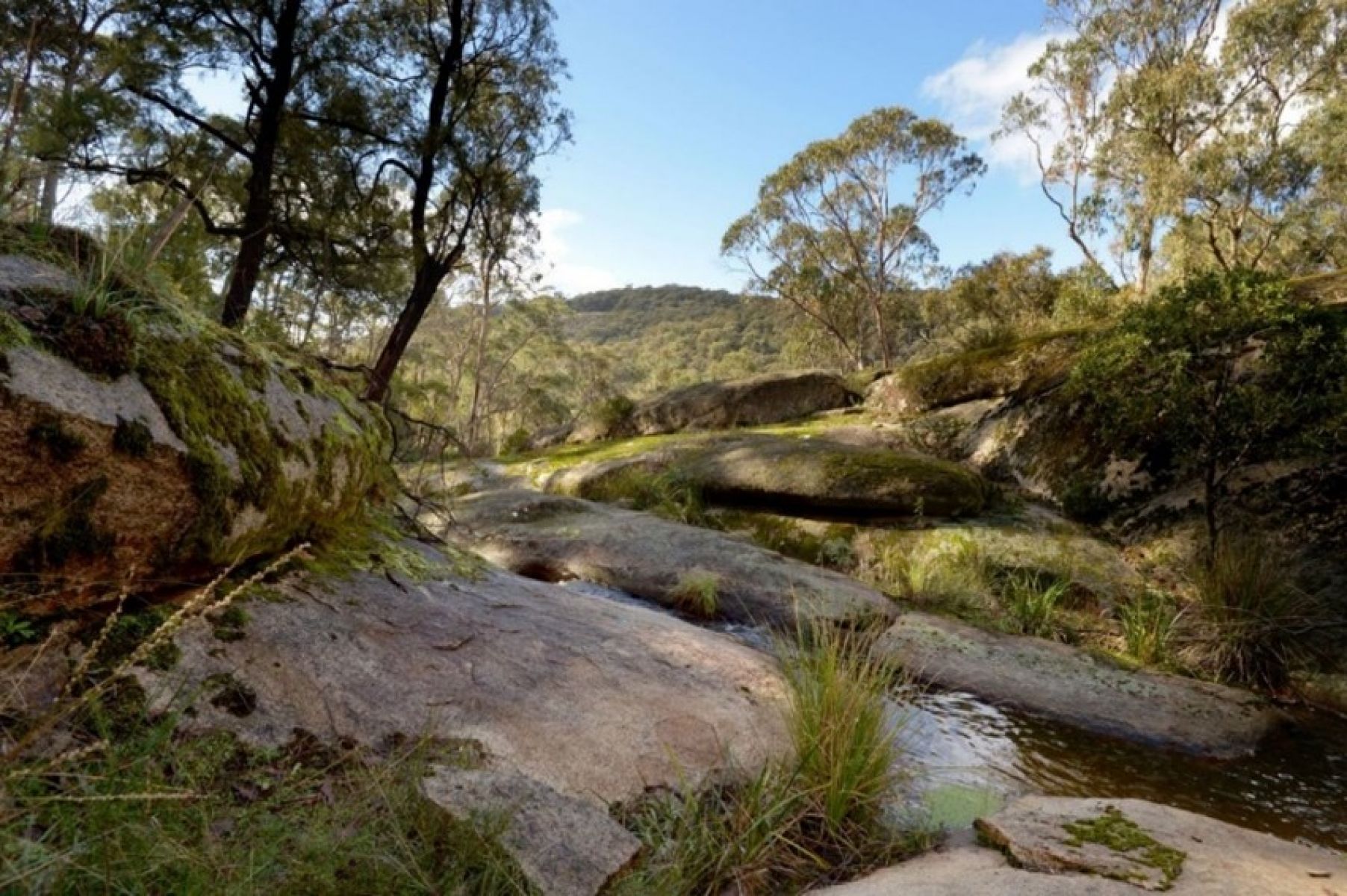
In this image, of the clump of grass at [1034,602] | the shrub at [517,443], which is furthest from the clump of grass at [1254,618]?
the shrub at [517,443]

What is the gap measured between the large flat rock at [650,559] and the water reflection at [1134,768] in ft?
3.80

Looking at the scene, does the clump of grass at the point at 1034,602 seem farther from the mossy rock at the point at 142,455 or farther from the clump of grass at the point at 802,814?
the mossy rock at the point at 142,455

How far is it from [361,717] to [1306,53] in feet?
79.8

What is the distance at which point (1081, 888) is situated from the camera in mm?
1796

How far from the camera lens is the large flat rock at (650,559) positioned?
5.96 m

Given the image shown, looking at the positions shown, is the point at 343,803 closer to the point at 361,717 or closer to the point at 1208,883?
the point at 361,717

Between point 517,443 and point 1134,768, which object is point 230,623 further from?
point 517,443

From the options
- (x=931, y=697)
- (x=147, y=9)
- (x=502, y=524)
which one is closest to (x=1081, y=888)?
(x=931, y=697)

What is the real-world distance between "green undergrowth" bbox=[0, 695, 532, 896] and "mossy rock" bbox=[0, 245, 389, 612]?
0.41 meters

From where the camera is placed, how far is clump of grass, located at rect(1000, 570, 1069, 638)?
5781mm

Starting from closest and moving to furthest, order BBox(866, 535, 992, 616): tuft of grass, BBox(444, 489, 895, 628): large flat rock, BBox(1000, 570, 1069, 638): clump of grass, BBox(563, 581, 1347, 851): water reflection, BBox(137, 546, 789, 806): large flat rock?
BBox(137, 546, 789, 806): large flat rock, BBox(563, 581, 1347, 851): water reflection, BBox(1000, 570, 1069, 638): clump of grass, BBox(444, 489, 895, 628): large flat rock, BBox(866, 535, 992, 616): tuft of grass

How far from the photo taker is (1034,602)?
591 centimetres

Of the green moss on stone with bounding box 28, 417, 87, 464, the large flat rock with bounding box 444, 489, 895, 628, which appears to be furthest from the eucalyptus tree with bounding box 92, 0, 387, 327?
the green moss on stone with bounding box 28, 417, 87, 464

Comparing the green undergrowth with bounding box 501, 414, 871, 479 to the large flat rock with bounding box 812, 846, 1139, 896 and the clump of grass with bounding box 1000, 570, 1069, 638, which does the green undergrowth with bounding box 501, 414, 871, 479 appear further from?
the large flat rock with bounding box 812, 846, 1139, 896
